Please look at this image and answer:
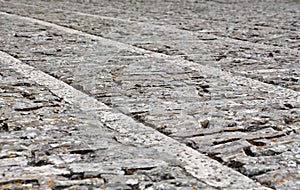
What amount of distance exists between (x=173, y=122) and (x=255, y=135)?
461 millimetres

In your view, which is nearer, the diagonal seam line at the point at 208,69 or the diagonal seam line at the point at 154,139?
the diagonal seam line at the point at 154,139

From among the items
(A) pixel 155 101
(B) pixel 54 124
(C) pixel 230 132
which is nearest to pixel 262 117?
(C) pixel 230 132

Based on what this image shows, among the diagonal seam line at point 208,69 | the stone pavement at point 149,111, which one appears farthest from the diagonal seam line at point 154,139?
the diagonal seam line at point 208,69

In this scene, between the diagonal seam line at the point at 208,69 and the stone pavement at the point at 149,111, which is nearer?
the stone pavement at the point at 149,111

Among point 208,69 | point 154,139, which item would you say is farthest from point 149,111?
point 208,69

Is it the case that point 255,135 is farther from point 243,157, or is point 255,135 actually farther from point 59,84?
point 59,84

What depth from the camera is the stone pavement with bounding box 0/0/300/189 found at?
2.55m

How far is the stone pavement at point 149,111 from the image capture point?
255 cm

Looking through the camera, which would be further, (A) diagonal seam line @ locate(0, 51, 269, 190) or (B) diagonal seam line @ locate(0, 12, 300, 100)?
(B) diagonal seam line @ locate(0, 12, 300, 100)

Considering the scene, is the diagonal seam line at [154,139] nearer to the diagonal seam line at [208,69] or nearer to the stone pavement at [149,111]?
the stone pavement at [149,111]

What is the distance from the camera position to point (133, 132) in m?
3.12

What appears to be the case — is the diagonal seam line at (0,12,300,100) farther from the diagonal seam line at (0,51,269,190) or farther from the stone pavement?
the diagonal seam line at (0,51,269,190)

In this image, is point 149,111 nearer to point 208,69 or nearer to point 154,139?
point 154,139

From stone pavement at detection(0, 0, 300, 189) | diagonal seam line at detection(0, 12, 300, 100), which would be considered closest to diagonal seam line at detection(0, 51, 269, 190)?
stone pavement at detection(0, 0, 300, 189)
